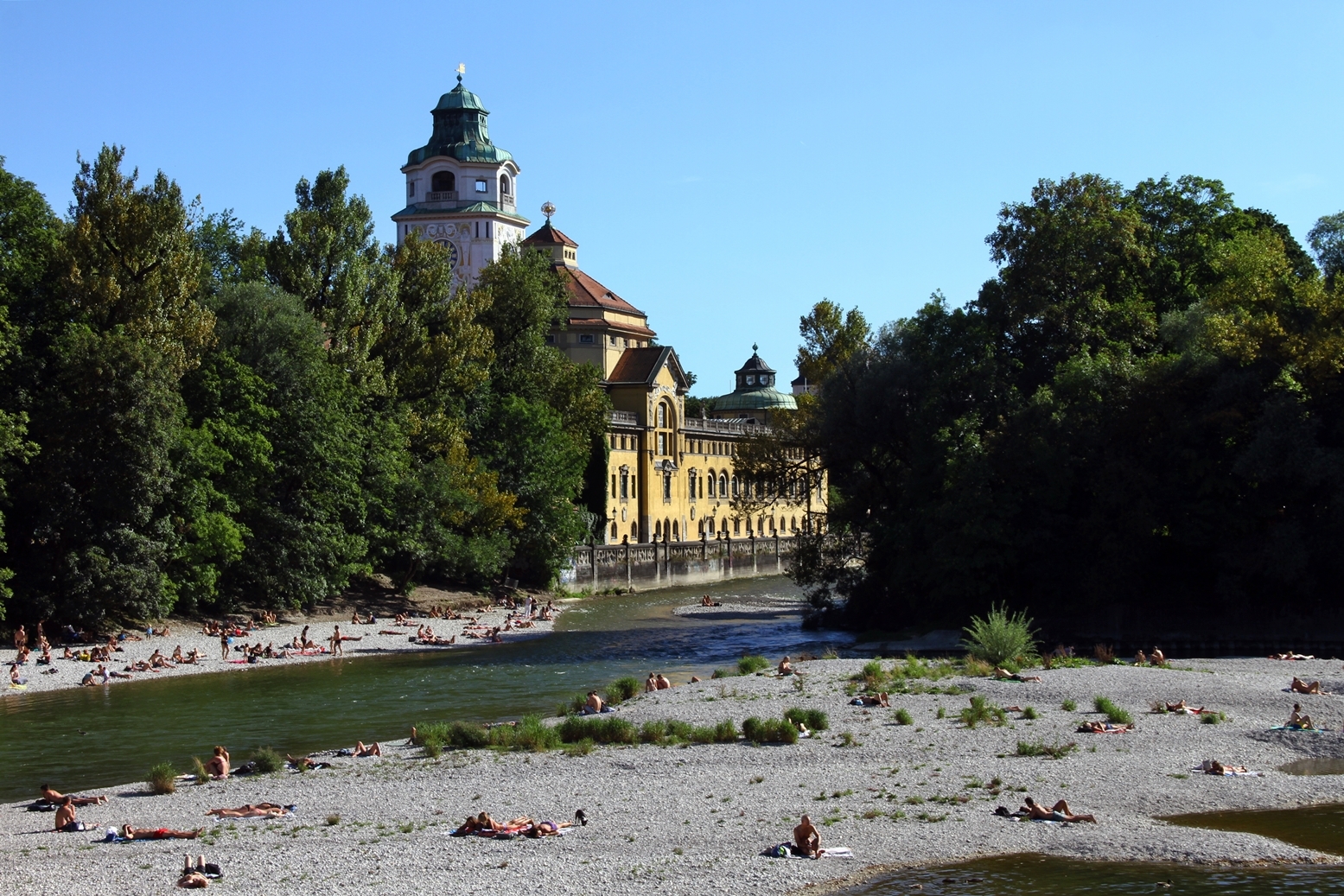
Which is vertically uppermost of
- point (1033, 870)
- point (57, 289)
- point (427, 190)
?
point (427, 190)

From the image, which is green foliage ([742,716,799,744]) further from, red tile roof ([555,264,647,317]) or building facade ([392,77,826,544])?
red tile roof ([555,264,647,317])

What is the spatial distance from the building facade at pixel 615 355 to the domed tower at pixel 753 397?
67.0 feet

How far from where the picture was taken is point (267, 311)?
55406 mm

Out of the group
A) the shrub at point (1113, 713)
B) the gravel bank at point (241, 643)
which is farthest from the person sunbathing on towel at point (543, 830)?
the gravel bank at point (241, 643)

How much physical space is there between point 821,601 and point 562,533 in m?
19.5

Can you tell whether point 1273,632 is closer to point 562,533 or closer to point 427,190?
point 562,533

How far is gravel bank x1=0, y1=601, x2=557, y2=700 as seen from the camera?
133 feet

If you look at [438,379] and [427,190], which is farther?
[427,190]

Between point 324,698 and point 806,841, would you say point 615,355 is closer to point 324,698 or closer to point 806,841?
point 324,698

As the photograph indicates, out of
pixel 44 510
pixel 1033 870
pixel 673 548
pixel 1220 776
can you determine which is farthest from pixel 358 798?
pixel 673 548

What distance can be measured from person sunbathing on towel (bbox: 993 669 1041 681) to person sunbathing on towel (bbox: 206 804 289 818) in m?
18.9

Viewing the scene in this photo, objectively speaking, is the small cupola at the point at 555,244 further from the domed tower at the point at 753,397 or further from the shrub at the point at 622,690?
the shrub at the point at 622,690

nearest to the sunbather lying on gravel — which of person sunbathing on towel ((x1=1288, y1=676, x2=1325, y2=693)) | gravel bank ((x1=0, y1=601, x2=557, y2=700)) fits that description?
person sunbathing on towel ((x1=1288, y1=676, x2=1325, y2=693))

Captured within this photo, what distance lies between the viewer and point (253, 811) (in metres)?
22.9
